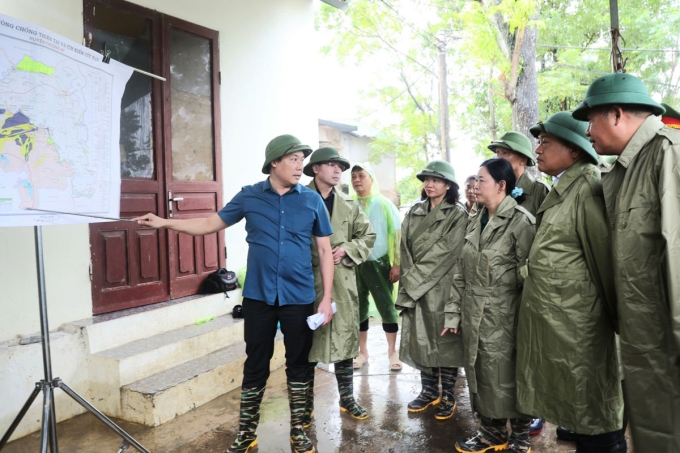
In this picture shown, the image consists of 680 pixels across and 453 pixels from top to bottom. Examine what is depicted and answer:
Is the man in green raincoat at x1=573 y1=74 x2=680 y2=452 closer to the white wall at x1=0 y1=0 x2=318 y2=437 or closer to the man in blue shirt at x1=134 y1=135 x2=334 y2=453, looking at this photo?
the man in blue shirt at x1=134 y1=135 x2=334 y2=453

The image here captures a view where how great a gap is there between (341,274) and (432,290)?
2.18 feet

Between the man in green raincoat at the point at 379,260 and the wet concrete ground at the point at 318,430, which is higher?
the man in green raincoat at the point at 379,260

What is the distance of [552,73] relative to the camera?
11.5m

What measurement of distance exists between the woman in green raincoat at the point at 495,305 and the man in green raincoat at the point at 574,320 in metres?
0.26

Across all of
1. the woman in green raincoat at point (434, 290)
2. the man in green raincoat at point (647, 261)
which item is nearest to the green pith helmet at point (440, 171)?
the woman in green raincoat at point (434, 290)

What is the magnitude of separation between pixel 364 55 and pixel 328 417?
508 inches

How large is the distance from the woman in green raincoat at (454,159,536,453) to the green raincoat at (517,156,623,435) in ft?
1.05

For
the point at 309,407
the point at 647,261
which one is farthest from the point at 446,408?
the point at 647,261

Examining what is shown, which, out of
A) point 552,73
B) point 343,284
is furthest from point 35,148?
point 552,73

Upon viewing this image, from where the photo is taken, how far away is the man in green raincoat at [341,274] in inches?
127

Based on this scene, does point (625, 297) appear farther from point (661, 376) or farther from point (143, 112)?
point (143, 112)

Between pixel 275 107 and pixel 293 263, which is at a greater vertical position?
pixel 275 107

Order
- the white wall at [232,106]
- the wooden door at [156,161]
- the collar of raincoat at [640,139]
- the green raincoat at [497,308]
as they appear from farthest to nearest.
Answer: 1. the wooden door at [156,161]
2. the white wall at [232,106]
3. the green raincoat at [497,308]
4. the collar of raincoat at [640,139]

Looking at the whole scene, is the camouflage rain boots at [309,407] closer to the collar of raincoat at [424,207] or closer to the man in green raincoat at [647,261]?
the collar of raincoat at [424,207]
